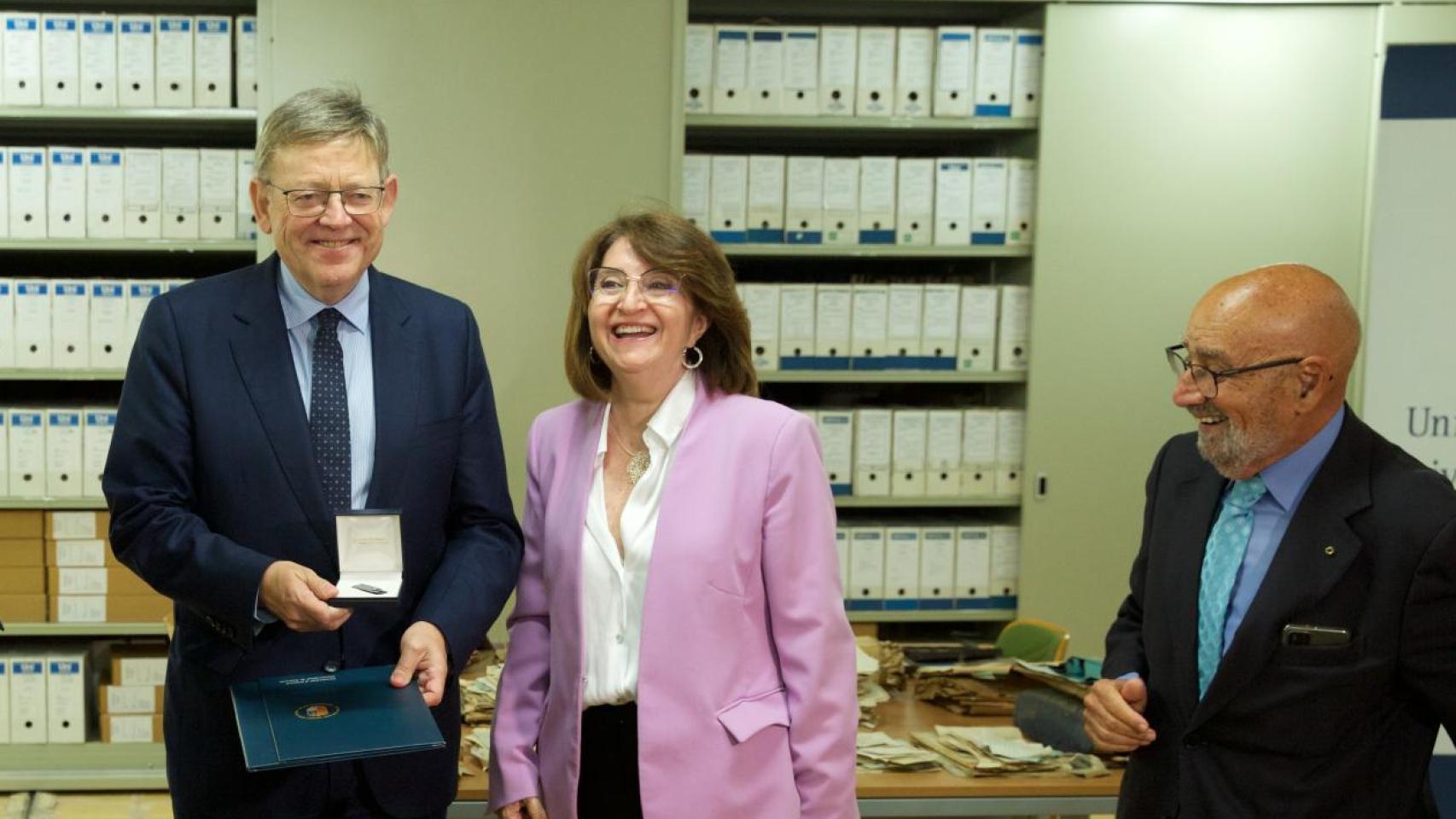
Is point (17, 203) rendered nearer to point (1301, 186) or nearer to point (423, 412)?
point (423, 412)

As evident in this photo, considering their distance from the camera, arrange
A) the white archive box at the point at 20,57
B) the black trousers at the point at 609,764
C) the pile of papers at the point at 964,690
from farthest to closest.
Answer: the white archive box at the point at 20,57 → the pile of papers at the point at 964,690 → the black trousers at the point at 609,764

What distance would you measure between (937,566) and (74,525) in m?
2.72

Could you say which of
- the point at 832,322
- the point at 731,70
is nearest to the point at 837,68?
the point at 731,70

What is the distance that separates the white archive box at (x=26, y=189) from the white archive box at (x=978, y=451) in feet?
9.66

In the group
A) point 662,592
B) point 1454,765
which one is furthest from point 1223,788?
point 1454,765

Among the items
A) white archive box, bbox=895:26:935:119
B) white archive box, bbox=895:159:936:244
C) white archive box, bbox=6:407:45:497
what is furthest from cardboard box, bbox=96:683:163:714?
white archive box, bbox=895:26:935:119

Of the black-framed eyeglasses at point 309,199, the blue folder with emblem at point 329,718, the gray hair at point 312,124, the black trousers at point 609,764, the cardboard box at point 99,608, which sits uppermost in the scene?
the gray hair at point 312,124

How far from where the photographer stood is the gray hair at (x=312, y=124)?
66.3 inches

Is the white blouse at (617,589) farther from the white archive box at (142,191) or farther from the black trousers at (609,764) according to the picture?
the white archive box at (142,191)

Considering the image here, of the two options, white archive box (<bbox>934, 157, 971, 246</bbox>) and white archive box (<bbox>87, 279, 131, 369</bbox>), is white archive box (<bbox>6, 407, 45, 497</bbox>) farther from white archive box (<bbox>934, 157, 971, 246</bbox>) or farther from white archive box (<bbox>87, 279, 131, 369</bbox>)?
white archive box (<bbox>934, 157, 971, 246</bbox>)

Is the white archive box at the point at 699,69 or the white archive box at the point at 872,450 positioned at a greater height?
the white archive box at the point at 699,69

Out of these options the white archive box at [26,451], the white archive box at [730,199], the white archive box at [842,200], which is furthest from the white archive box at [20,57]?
the white archive box at [842,200]

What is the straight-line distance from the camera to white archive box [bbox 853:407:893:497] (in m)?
4.26

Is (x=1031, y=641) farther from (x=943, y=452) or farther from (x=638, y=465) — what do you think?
(x=638, y=465)
